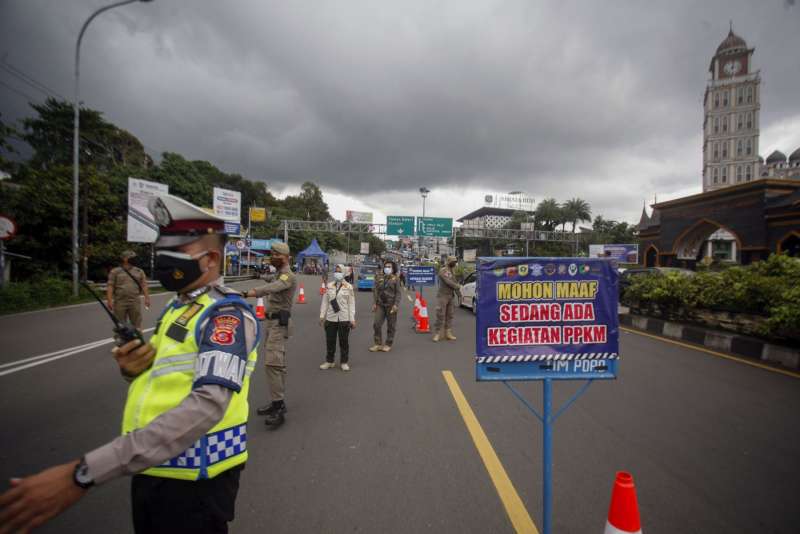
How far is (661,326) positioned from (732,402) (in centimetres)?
568

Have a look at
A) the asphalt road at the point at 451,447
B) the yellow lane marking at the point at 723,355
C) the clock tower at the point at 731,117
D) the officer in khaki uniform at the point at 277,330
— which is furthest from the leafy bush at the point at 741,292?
the clock tower at the point at 731,117

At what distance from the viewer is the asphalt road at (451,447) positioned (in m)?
2.51

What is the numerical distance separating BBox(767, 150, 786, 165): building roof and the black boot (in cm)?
12779

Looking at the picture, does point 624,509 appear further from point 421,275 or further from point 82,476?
point 421,275

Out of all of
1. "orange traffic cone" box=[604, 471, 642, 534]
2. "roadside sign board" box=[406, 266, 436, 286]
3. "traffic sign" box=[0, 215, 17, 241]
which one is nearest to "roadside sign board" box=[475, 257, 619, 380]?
"orange traffic cone" box=[604, 471, 642, 534]

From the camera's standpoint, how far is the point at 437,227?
96.3 feet

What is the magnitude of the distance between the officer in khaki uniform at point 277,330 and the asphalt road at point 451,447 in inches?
7.8

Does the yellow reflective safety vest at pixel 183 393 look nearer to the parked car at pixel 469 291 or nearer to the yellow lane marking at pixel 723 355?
the yellow lane marking at pixel 723 355

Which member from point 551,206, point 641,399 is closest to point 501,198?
point 551,206

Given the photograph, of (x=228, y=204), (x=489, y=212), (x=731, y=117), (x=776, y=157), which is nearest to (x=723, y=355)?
(x=228, y=204)

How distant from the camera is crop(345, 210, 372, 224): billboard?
44.9m

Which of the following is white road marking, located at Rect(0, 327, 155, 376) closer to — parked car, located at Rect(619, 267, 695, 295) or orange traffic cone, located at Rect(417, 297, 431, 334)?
orange traffic cone, located at Rect(417, 297, 431, 334)

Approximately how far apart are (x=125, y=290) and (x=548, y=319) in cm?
766

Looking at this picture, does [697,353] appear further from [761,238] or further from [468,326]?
[761,238]
